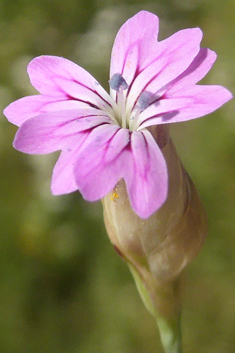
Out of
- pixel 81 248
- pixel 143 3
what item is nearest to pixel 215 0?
pixel 143 3

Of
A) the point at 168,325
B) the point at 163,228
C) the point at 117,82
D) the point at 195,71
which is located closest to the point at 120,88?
the point at 117,82

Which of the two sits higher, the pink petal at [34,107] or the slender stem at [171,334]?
the pink petal at [34,107]

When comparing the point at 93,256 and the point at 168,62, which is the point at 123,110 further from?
the point at 93,256

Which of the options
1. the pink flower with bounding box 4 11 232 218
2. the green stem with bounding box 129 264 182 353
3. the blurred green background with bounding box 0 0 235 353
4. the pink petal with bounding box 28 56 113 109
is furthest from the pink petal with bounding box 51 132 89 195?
the blurred green background with bounding box 0 0 235 353

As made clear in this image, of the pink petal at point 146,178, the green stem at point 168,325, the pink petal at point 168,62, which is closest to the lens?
the pink petal at point 146,178

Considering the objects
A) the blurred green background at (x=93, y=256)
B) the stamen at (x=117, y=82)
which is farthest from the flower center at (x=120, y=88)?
the blurred green background at (x=93, y=256)

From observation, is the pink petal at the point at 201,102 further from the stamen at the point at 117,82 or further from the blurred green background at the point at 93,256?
the blurred green background at the point at 93,256

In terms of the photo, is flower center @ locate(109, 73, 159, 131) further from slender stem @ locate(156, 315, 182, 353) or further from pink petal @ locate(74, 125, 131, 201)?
slender stem @ locate(156, 315, 182, 353)
